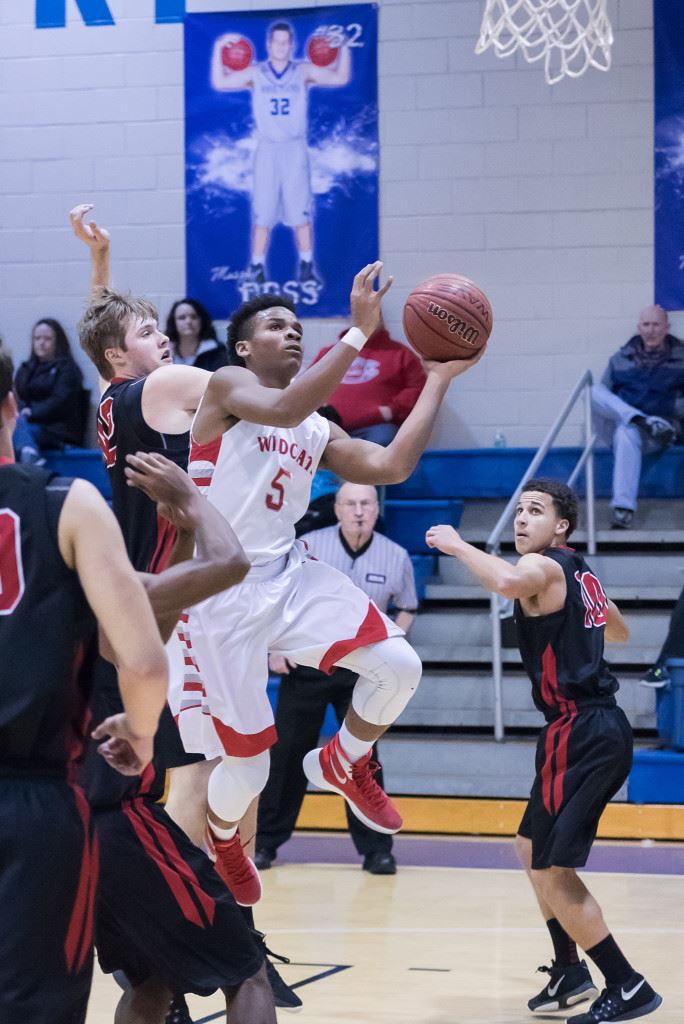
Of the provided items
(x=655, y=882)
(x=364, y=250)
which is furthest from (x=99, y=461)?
(x=655, y=882)

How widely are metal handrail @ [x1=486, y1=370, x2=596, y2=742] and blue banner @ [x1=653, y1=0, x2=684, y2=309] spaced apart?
1.02m

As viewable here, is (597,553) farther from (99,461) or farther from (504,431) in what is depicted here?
(99,461)

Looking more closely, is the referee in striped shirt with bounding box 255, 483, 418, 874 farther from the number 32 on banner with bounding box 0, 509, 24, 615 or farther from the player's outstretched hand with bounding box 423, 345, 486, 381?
the number 32 on banner with bounding box 0, 509, 24, 615

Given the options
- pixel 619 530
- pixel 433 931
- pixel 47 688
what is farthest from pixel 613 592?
pixel 47 688

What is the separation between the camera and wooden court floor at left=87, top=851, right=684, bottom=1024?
5.00 meters

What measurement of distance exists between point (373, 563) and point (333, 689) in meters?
0.82

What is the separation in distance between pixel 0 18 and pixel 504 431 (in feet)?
16.6

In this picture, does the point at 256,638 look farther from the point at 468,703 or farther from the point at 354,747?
the point at 468,703

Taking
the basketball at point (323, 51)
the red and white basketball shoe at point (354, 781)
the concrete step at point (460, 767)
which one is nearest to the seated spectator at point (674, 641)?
the concrete step at point (460, 767)

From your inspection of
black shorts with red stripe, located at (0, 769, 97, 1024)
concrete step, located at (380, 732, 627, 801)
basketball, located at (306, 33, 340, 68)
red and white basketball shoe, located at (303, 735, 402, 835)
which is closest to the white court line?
red and white basketball shoe, located at (303, 735, 402, 835)

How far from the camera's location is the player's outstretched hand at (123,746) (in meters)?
2.69

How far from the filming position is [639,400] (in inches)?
395

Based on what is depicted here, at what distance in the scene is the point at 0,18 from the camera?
38.3 ft

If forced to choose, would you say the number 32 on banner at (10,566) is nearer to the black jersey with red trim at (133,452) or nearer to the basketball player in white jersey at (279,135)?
the black jersey with red trim at (133,452)
